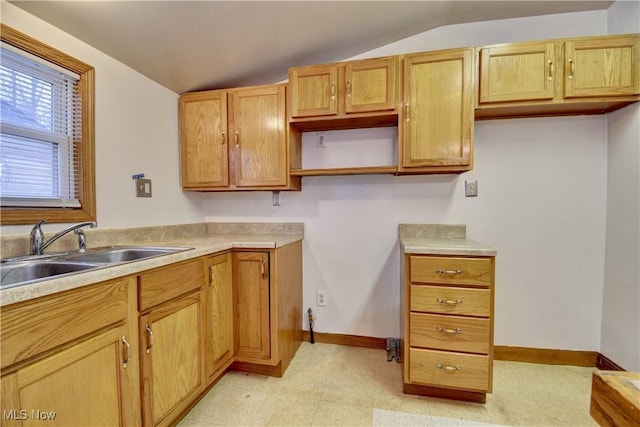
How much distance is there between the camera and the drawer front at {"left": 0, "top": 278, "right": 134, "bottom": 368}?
76cm

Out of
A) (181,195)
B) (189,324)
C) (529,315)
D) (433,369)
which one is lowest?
(433,369)

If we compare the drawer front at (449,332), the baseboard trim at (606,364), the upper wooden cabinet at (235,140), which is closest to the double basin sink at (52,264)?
the upper wooden cabinet at (235,140)

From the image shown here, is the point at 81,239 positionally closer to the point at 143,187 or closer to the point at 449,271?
the point at 143,187

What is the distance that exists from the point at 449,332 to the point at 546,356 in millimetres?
1107

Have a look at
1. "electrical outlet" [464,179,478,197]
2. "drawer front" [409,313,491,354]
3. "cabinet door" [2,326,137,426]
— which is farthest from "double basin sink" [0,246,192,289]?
"electrical outlet" [464,179,478,197]

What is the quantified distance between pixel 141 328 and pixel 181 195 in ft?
4.39

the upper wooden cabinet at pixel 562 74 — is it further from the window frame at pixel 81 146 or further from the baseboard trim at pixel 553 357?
the window frame at pixel 81 146

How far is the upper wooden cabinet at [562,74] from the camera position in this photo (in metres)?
1.63

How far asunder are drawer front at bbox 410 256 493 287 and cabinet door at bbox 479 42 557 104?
1041 mm

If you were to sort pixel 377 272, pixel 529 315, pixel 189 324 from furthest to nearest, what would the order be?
pixel 377 272, pixel 529 315, pixel 189 324

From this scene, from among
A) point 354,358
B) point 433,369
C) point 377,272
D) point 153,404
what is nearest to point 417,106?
point 377,272

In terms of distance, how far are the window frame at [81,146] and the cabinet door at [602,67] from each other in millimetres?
2812

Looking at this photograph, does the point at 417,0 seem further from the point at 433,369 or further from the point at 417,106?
the point at 433,369

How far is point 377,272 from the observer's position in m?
2.27
